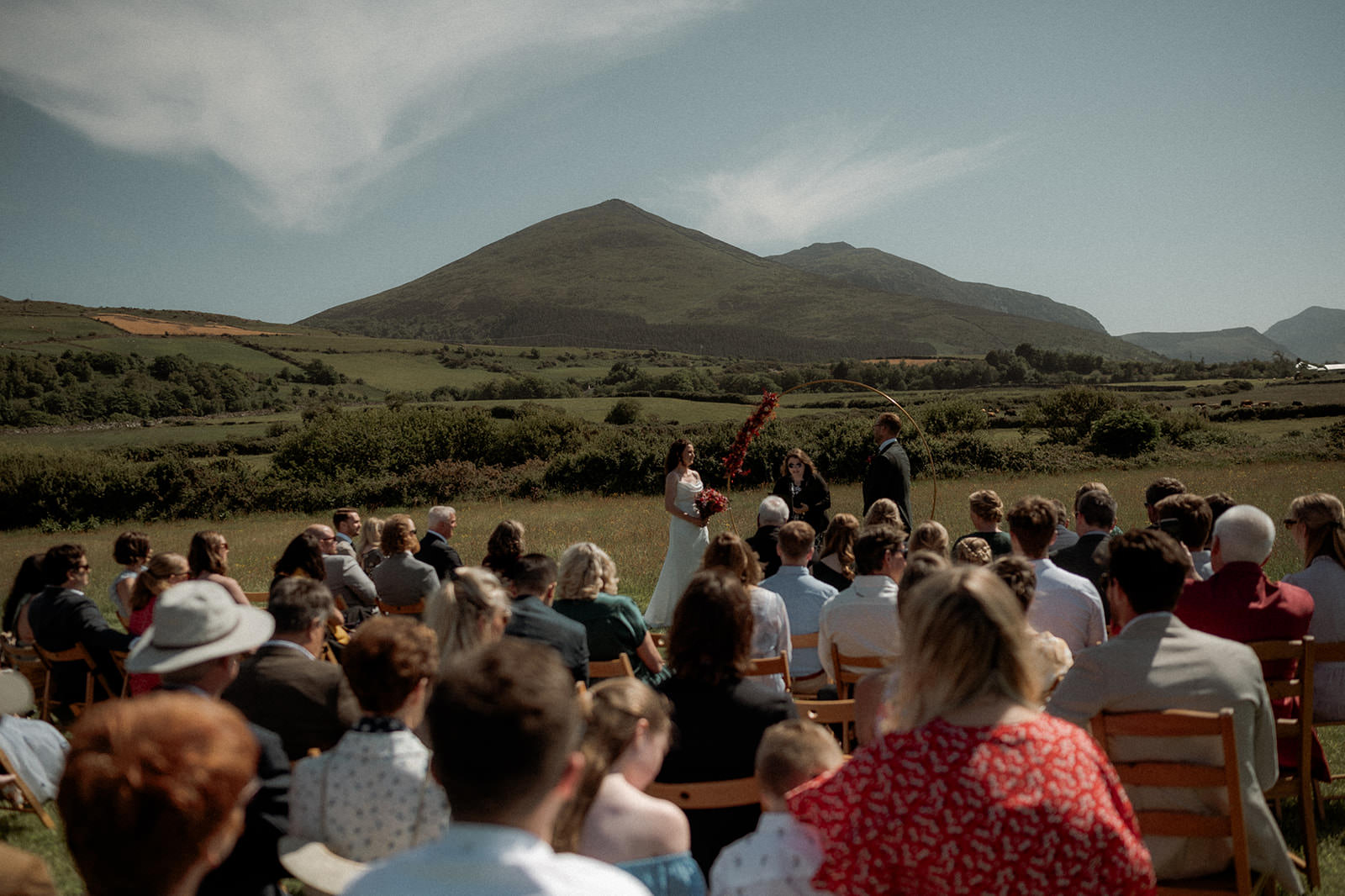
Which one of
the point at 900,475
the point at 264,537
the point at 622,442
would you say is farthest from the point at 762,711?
the point at 622,442

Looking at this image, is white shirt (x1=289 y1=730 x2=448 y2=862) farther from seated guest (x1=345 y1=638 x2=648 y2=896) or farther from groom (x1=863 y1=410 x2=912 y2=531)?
groom (x1=863 y1=410 x2=912 y2=531)

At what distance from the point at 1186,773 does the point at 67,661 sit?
7.20 meters

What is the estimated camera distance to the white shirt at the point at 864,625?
16.5 feet

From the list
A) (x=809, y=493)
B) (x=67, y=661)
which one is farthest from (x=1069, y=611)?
(x=67, y=661)

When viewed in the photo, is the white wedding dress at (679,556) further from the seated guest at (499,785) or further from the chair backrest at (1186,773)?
the seated guest at (499,785)

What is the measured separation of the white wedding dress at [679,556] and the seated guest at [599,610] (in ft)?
15.5

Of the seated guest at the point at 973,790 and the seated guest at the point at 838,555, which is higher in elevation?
the seated guest at the point at 973,790

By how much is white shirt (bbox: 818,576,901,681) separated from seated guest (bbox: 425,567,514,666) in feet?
6.78

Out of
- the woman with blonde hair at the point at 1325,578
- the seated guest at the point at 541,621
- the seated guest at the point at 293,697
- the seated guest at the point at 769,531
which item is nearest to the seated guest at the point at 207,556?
the seated guest at the point at 541,621

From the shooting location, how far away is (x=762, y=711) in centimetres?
320

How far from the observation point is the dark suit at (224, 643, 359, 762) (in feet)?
12.3

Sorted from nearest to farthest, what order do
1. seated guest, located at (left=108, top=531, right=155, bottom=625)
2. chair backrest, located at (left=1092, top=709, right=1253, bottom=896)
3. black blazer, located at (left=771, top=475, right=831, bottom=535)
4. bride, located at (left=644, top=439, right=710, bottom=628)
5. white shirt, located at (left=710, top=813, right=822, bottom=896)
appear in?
1. white shirt, located at (left=710, top=813, right=822, bottom=896)
2. chair backrest, located at (left=1092, top=709, right=1253, bottom=896)
3. seated guest, located at (left=108, top=531, right=155, bottom=625)
4. black blazer, located at (left=771, top=475, right=831, bottom=535)
5. bride, located at (left=644, top=439, right=710, bottom=628)

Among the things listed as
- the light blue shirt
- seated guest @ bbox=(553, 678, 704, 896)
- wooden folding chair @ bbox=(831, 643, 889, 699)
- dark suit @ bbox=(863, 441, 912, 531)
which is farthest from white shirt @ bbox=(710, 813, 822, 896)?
dark suit @ bbox=(863, 441, 912, 531)

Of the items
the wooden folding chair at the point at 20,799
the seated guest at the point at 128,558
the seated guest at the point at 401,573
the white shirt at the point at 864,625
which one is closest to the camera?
the wooden folding chair at the point at 20,799
